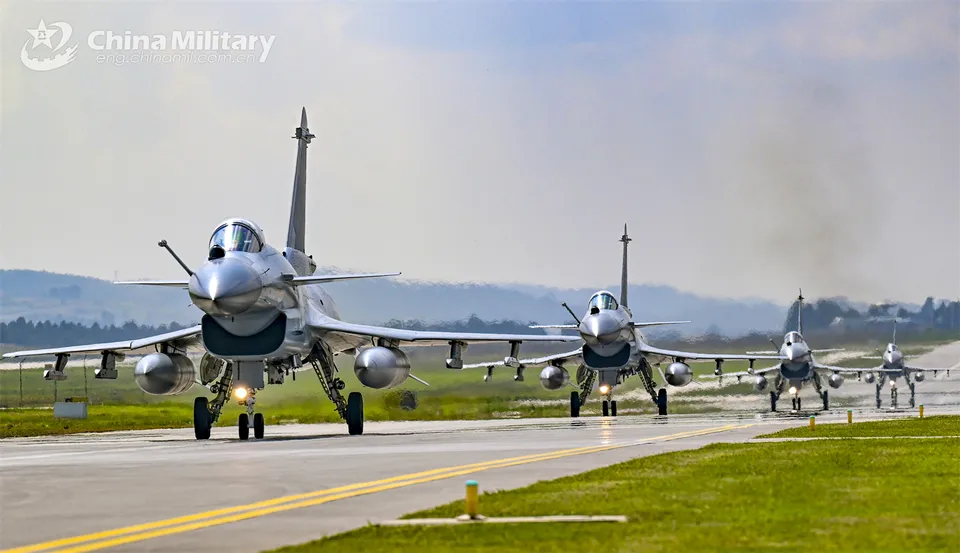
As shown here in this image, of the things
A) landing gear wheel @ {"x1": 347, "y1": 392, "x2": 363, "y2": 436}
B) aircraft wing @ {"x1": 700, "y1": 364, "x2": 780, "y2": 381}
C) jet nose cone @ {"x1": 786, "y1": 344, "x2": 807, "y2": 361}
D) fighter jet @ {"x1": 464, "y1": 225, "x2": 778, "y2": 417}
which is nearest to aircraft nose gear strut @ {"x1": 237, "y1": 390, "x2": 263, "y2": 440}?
landing gear wheel @ {"x1": 347, "y1": 392, "x2": 363, "y2": 436}

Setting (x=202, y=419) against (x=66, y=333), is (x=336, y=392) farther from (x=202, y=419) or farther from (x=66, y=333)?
(x=66, y=333)

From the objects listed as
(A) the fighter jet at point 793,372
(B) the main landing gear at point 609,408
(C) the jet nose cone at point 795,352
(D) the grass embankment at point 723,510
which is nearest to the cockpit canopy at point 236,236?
(D) the grass embankment at point 723,510

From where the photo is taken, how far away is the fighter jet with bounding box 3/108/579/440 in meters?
30.7

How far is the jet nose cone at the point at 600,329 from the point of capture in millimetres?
51281

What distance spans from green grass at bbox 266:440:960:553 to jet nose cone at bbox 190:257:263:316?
13410 millimetres

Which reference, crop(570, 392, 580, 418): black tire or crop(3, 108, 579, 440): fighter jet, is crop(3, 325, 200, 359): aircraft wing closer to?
crop(3, 108, 579, 440): fighter jet

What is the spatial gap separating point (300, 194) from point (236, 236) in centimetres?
1179

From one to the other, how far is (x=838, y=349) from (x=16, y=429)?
5131 cm

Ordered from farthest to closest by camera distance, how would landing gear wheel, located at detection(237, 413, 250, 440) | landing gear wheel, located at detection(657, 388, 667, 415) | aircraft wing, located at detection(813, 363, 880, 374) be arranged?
aircraft wing, located at detection(813, 363, 880, 374)
landing gear wheel, located at detection(657, 388, 667, 415)
landing gear wheel, located at detection(237, 413, 250, 440)

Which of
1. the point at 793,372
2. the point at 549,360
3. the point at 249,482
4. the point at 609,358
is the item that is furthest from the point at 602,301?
the point at 249,482

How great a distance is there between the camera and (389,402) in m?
52.7

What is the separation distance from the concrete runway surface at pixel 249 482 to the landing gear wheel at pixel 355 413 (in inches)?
213

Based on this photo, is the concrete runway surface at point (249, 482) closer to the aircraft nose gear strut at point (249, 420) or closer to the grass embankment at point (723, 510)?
the grass embankment at point (723, 510)

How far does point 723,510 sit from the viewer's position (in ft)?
41.0
